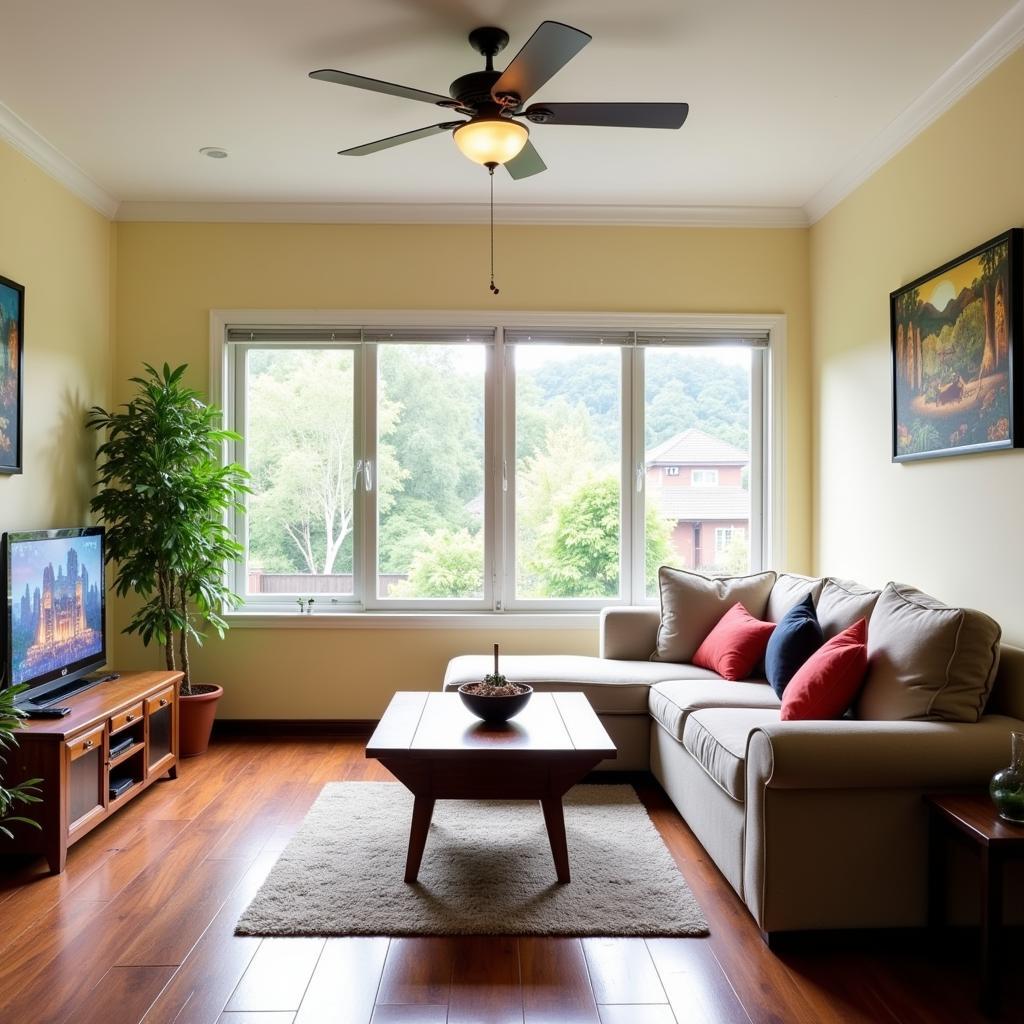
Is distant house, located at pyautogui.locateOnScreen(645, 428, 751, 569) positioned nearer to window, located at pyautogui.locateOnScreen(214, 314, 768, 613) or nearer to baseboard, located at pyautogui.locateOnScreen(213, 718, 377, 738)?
window, located at pyautogui.locateOnScreen(214, 314, 768, 613)

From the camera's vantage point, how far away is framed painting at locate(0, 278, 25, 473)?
3639 mm

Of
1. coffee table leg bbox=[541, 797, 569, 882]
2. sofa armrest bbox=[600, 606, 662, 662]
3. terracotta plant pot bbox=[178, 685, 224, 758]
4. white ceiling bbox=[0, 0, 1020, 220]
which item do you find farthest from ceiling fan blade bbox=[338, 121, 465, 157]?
terracotta plant pot bbox=[178, 685, 224, 758]

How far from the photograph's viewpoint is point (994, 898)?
7.04 ft

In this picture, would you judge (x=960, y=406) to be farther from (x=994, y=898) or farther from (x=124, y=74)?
(x=124, y=74)

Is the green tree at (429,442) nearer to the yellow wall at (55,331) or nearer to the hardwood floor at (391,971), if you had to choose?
the yellow wall at (55,331)

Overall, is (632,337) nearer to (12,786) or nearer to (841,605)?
(841,605)

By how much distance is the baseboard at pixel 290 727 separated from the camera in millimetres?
4785

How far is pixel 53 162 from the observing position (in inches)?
159

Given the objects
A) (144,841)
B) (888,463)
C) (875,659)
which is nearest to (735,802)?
(875,659)

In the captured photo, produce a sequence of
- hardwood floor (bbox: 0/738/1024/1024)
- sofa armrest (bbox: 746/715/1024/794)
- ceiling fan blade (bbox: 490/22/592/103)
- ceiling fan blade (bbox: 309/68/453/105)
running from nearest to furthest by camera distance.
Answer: hardwood floor (bbox: 0/738/1024/1024), ceiling fan blade (bbox: 490/22/592/103), sofa armrest (bbox: 746/715/1024/794), ceiling fan blade (bbox: 309/68/453/105)

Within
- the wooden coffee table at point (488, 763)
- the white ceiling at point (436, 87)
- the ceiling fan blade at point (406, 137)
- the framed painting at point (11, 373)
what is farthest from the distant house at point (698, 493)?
the framed painting at point (11, 373)

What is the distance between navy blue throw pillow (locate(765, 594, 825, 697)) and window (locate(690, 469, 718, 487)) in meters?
1.49

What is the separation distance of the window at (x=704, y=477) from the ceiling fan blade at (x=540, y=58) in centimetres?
264

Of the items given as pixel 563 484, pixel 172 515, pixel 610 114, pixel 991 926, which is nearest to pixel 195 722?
pixel 172 515
